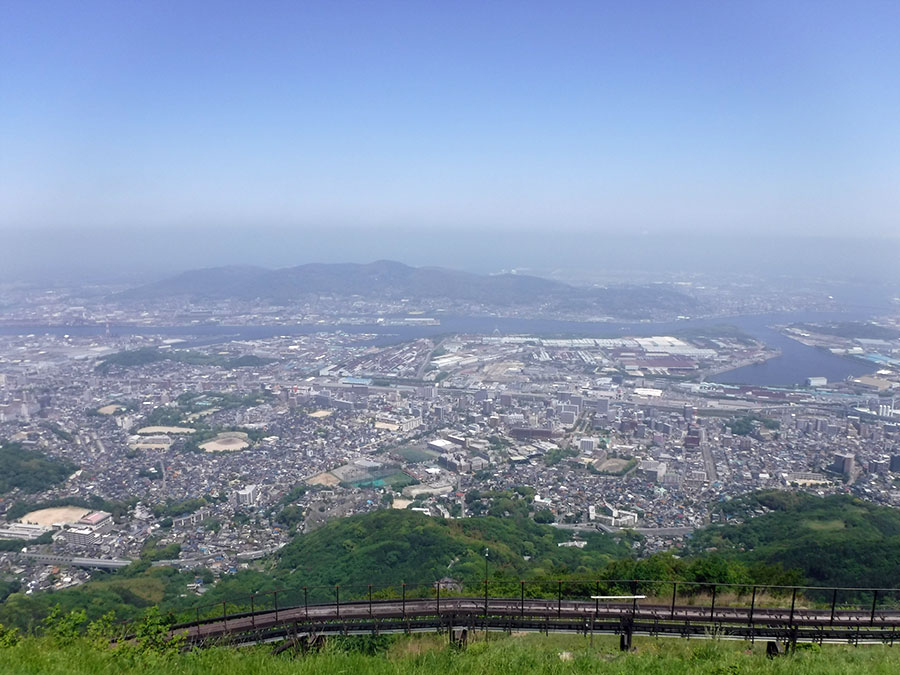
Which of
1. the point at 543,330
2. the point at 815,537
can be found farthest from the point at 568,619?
the point at 543,330

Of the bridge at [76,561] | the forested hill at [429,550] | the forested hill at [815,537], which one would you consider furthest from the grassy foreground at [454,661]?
the bridge at [76,561]

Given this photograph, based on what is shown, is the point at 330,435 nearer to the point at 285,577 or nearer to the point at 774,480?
the point at 285,577

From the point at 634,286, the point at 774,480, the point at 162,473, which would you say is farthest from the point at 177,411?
the point at 634,286

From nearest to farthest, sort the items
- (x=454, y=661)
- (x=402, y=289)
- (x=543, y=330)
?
(x=454, y=661), (x=543, y=330), (x=402, y=289)

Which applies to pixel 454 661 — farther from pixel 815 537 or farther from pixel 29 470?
pixel 29 470

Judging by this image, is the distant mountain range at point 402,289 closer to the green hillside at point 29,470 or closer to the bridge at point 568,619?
the green hillside at point 29,470

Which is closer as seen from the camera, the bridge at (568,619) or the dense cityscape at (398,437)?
the bridge at (568,619)

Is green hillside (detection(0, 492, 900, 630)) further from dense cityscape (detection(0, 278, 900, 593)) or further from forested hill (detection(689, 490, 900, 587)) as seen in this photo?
dense cityscape (detection(0, 278, 900, 593))
